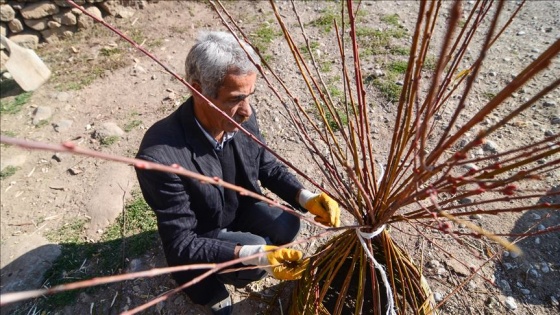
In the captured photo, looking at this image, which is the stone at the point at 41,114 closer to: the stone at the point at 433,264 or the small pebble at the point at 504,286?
the stone at the point at 433,264

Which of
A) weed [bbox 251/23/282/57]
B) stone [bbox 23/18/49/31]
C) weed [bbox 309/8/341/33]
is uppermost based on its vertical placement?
weed [bbox 309/8/341/33]

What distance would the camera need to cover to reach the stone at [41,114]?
3.84 meters

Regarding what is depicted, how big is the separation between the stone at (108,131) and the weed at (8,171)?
0.70 m

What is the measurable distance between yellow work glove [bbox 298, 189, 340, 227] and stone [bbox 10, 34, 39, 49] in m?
4.43

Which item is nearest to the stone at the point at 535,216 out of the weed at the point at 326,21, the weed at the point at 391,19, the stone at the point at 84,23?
the weed at the point at 391,19

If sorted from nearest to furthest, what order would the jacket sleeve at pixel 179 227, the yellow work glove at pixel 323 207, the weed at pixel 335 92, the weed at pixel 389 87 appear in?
the jacket sleeve at pixel 179 227, the yellow work glove at pixel 323 207, the weed at pixel 389 87, the weed at pixel 335 92

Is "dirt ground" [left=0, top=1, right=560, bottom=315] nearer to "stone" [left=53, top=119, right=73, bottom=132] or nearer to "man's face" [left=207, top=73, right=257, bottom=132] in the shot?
"stone" [left=53, top=119, right=73, bottom=132]

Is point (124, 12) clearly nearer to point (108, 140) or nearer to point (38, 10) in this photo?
point (38, 10)

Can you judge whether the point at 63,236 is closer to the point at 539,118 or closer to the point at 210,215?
the point at 210,215

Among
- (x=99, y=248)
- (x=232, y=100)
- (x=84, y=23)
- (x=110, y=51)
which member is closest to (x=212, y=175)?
(x=232, y=100)

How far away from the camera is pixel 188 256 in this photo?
1742 mm

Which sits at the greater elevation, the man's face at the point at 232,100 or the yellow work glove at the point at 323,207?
the man's face at the point at 232,100

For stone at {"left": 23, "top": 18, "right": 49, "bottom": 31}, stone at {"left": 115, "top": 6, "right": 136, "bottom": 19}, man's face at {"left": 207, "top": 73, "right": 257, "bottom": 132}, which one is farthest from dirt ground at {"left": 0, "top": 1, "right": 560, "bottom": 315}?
man's face at {"left": 207, "top": 73, "right": 257, "bottom": 132}

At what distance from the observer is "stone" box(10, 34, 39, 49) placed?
186 inches
